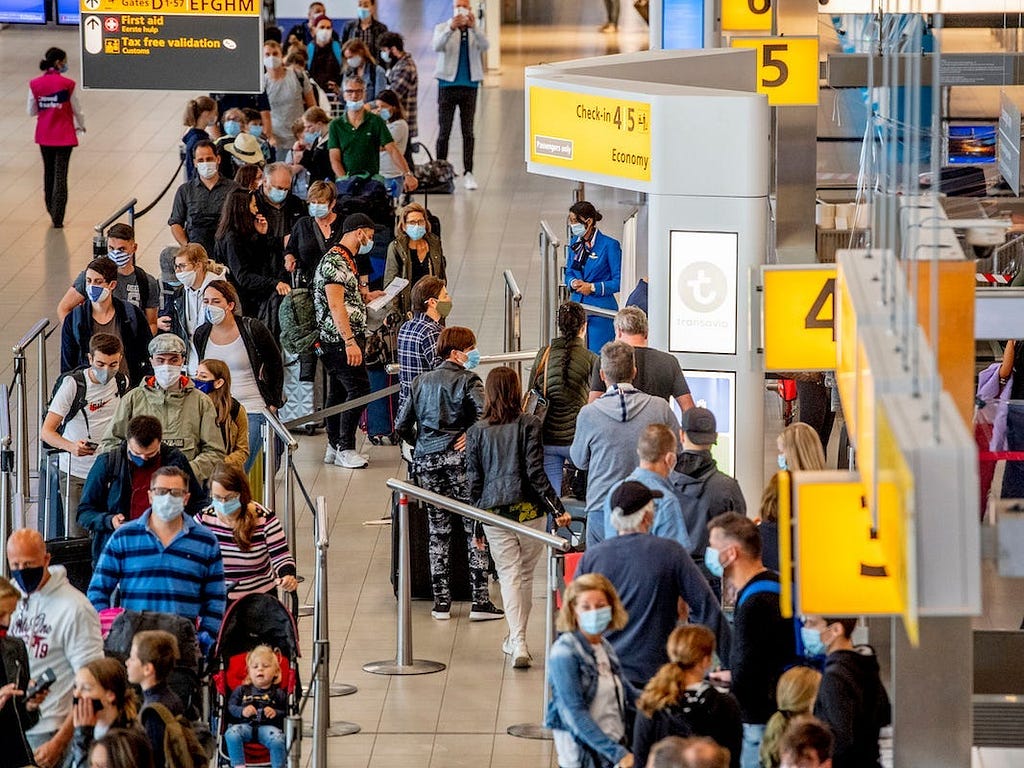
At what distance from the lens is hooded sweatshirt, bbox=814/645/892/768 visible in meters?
6.62

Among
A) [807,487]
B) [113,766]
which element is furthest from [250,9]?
[807,487]

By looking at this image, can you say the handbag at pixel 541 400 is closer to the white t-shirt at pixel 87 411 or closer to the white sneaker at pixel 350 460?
the white t-shirt at pixel 87 411

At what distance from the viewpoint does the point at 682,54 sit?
11.9 meters

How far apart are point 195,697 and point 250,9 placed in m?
7.76

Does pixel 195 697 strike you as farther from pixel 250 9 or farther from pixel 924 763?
pixel 250 9

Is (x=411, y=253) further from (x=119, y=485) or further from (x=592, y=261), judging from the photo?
(x=119, y=485)

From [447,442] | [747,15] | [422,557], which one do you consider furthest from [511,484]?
[747,15]

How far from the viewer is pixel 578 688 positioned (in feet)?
23.5

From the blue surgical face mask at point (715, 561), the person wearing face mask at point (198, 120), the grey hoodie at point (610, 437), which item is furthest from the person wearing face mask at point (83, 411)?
the person wearing face mask at point (198, 120)

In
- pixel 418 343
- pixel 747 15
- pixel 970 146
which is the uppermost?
pixel 747 15

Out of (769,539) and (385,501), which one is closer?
(769,539)

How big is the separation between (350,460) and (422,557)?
8.21ft

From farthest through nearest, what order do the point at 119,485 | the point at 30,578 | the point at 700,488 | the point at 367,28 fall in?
the point at 367,28 < the point at 119,485 < the point at 700,488 < the point at 30,578

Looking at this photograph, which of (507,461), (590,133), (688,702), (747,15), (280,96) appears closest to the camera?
(688,702)
